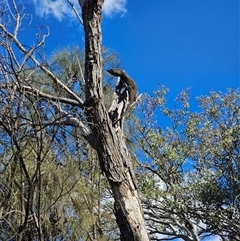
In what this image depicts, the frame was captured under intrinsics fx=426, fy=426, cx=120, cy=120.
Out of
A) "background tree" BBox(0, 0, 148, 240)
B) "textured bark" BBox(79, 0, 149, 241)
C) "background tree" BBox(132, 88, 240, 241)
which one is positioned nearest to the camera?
"background tree" BBox(0, 0, 148, 240)

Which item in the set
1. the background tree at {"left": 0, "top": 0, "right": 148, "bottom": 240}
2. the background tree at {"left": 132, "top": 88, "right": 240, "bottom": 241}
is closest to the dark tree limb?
the background tree at {"left": 0, "top": 0, "right": 148, "bottom": 240}

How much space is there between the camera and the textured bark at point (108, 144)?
2920 millimetres

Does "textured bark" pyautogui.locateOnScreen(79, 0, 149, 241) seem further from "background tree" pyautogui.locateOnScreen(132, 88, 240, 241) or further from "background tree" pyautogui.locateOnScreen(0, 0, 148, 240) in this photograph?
"background tree" pyautogui.locateOnScreen(132, 88, 240, 241)

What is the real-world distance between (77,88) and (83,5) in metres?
1.28

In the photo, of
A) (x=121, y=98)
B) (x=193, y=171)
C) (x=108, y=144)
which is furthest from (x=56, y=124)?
(x=193, y=171)

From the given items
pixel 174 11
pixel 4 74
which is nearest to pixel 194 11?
pixel 174 11

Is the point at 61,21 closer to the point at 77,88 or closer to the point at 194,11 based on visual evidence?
the point at 77,88

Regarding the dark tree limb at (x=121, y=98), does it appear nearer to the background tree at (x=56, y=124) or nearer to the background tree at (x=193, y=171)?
the background tree at (x=56, y=124)

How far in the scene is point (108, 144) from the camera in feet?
10.0

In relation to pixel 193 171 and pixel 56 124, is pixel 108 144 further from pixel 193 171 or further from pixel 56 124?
pixel 193 171

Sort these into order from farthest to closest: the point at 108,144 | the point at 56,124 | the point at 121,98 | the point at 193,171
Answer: the point at 193,171 → the point at 121,98 → the point at 108,144 → the point at 56,124

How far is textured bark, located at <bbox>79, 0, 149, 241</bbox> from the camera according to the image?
9.58 ft

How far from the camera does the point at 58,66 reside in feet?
15.7

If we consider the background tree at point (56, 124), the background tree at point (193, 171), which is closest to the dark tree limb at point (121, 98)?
the background tree at point (56, 124)
